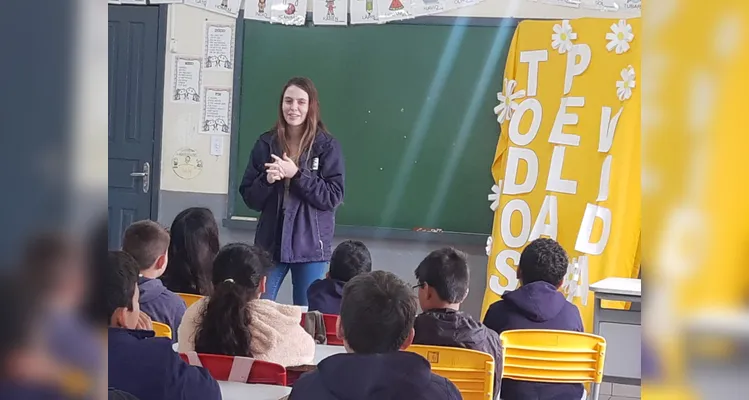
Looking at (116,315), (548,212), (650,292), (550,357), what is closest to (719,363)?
(650,292)

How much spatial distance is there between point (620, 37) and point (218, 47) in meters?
2.27

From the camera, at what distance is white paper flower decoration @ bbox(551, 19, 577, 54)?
4453 millimetres

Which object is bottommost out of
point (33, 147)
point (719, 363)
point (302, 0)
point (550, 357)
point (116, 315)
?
point (550, 357)

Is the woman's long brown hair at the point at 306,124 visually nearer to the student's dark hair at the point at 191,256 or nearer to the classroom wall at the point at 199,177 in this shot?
the student's dark hair at the point at 191,256

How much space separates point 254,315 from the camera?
91.1 inches

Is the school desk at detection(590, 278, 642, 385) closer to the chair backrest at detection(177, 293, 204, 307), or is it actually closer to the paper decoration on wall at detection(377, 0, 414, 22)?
the chair backrest at detection(177, 293, 204, 307)

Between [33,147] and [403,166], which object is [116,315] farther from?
[403,166]

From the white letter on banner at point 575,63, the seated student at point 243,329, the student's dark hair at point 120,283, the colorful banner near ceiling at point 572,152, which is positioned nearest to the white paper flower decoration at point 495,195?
the colorful banner near ceiling at point 572,152

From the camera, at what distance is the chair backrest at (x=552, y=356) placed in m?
2.67

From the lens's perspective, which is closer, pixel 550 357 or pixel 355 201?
pixel 550 357

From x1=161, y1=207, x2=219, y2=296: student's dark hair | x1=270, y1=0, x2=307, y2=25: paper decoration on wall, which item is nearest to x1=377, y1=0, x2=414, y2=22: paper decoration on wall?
x1=270, y1=0, x2=307, y2=25: paper decoration on wall

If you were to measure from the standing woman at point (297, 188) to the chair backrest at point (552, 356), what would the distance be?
1170 millimetres

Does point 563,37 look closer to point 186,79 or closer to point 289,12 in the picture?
point 289,12

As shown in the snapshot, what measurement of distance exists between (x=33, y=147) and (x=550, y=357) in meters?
2.23
